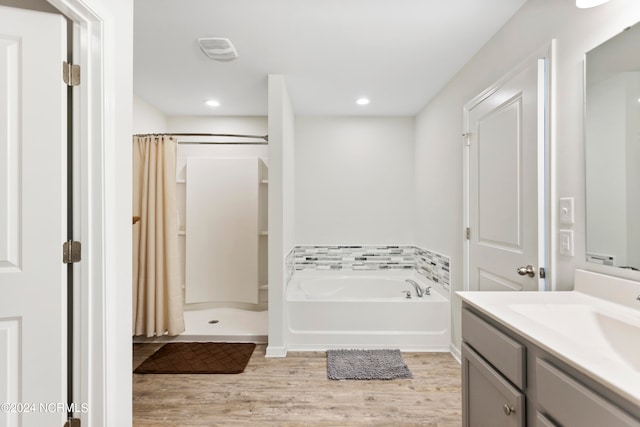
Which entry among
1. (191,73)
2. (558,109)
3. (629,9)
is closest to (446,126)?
(558,109)

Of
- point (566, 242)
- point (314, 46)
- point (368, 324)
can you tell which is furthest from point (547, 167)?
point (368, 324)

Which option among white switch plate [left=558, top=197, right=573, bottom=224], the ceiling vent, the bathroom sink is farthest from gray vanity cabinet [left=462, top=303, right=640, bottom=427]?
the ceiling vent

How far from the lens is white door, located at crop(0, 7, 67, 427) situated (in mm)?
1146

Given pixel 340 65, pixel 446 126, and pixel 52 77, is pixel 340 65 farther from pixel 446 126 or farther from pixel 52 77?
pixel 52 77

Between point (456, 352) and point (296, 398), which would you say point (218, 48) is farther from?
point (456, 352)

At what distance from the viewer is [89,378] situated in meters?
1.22

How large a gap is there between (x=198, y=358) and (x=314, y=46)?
2.62 metres

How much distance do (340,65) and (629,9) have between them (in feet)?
5.65

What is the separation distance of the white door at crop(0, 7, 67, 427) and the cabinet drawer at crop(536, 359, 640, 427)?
163 centimetres

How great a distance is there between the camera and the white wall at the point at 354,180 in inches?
148

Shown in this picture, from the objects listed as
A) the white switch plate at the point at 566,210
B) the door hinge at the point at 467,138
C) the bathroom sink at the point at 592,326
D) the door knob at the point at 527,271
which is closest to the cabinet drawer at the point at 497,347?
the bathroom sink at the point at 592,326

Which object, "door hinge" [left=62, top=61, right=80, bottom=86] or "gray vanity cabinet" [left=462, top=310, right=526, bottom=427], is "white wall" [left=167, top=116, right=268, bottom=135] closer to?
"door hinge" [left=62, top=61, right=80, bottom=86]

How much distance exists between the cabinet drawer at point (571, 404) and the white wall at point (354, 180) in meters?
2.94

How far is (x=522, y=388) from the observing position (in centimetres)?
95
